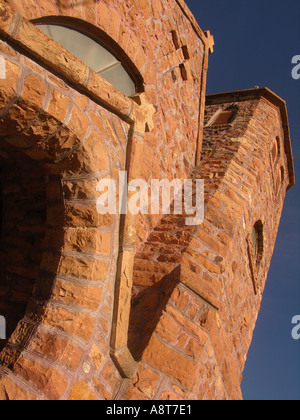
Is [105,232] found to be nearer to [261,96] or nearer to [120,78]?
[120,78]

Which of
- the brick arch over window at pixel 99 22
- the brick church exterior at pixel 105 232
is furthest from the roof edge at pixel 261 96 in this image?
the brick arch over window at pixel 99 22

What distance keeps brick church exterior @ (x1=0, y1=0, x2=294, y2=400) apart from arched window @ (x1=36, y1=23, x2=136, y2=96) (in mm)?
18

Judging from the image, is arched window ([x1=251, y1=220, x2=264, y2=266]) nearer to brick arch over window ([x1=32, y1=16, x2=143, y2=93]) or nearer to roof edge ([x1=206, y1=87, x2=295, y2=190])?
roof edge ([x1=206, y1=87, x2=295, y2=190])

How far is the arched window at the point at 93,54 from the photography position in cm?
246

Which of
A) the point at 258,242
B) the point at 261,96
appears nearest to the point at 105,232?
the point at 258,242

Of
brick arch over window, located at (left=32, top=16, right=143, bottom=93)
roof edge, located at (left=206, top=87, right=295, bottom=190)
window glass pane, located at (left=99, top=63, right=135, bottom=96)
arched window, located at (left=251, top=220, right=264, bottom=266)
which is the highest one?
roof edge, located at (left=206, top=87, right=295, bottom=190)

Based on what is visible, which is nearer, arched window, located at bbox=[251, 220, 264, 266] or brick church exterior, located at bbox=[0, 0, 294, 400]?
brick church exterior, located at bbox=[0, 0, 294, 400]

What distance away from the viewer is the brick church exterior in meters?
1.98

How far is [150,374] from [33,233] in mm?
1553

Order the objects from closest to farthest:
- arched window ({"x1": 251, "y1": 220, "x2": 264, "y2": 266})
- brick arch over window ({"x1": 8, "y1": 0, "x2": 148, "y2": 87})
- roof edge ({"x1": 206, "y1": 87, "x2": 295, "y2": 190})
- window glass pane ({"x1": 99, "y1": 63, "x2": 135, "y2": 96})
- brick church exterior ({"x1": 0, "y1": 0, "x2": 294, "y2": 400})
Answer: brick church exterior ({"x1": 0, "y1": 0, "x2": 294, "y2": 400})
brick arch over window ({"x1": 8, "y1": 0, "x2": 148, "y2": 87})
window glass pane ({"x1": 99, "y1": 63, "x2": 135, "y2": 96})
arched window ({"x1": 251, "y1": 220, "x2": 264, "y2": 266})
roof edge ({"x1": 206, "y1": 87, "x2": 295, "y2": 190})

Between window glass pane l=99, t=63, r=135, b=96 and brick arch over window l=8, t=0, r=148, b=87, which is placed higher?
brick arch over window l=8, t=0, r=148, b=87

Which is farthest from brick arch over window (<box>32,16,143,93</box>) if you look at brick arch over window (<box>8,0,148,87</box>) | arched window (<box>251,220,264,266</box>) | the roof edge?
the roof edge

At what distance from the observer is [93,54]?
110 inches

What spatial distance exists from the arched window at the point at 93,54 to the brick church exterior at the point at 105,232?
0.02 metres
